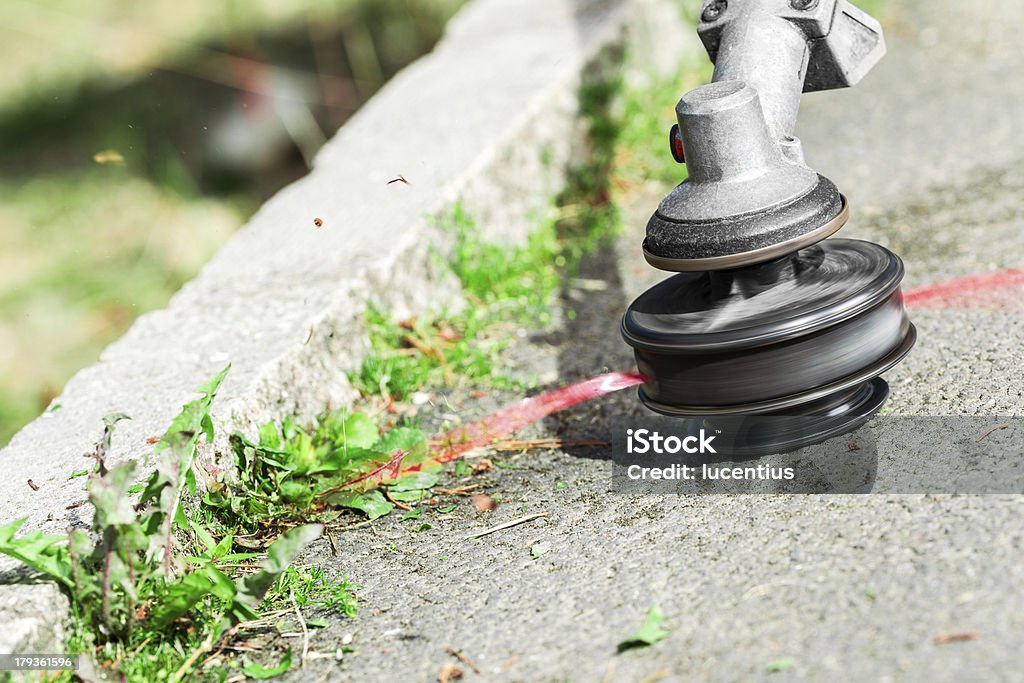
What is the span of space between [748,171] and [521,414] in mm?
942

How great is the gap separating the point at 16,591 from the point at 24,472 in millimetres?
540

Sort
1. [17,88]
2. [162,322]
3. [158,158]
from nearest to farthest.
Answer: [162,322]
[158,158]
[17,88]

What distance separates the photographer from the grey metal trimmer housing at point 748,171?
6.39 ft

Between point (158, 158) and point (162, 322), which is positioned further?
point (158, 158)

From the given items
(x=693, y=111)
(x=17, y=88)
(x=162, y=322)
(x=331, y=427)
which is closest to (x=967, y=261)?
(x=693, y=111)

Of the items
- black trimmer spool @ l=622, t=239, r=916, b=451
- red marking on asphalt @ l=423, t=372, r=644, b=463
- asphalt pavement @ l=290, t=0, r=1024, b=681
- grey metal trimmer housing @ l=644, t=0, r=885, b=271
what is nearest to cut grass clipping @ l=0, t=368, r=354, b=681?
asphalt pavement @ l=290, t=0, r=1024, b=681

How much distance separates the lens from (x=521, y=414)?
8.84 ft

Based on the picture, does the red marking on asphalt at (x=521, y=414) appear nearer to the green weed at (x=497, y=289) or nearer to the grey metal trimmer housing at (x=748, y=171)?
the green weed at (x=497, y=289)

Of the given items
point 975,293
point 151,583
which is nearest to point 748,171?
point 975,293

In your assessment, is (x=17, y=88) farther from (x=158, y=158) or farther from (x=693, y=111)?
(x=693, y=111)

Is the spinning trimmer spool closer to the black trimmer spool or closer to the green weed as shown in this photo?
the black trimmer spool

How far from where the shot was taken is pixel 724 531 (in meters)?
1.99

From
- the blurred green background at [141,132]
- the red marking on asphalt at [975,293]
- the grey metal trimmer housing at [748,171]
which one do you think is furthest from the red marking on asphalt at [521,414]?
the blurred green background at [141,132]

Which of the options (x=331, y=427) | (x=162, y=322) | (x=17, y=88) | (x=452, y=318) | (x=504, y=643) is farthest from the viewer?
(x=17, y=88)
